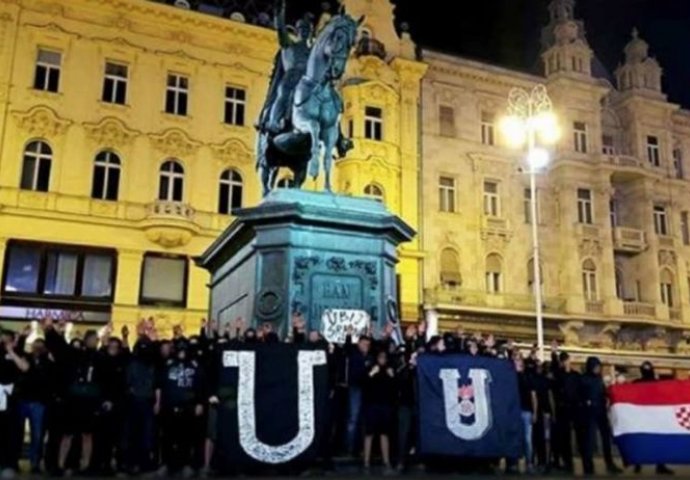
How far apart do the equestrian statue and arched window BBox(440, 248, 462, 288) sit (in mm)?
21227

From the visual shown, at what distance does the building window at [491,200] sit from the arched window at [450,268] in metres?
3.15

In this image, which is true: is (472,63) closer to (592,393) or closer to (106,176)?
(106,176)

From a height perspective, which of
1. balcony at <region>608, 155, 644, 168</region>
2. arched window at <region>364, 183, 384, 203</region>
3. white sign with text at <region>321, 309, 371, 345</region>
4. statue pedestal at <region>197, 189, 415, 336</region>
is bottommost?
white sign with text at <region>321, 309, 371, 345</region>

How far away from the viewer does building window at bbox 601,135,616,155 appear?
127 ft

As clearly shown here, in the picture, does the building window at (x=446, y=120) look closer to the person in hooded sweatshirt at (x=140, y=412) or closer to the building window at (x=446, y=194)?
the building window at (x=446, y=194)

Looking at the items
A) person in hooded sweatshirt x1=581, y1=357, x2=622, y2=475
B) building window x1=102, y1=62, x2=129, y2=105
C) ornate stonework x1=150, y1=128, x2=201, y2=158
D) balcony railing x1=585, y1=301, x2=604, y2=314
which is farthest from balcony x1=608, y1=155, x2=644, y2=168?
person in hooded sweatshirt x1=581, y1=357, x2=622, y2=475

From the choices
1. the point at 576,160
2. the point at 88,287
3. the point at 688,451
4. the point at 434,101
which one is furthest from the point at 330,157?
the point at 576,160

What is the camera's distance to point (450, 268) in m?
33.8

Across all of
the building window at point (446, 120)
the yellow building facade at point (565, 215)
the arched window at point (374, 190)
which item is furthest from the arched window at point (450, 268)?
the building window at point (446, 120)

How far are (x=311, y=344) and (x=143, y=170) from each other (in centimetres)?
2243

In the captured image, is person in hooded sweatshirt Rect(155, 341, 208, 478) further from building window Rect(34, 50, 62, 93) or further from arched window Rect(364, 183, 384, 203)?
arched window Rect(364, 183, 384, 203)

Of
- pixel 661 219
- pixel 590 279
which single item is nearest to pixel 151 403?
pixel 590 279

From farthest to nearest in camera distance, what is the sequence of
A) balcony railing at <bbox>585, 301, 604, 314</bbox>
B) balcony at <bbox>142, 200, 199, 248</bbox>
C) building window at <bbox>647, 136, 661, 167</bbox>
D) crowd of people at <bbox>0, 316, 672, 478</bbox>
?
building window at <bbox>647, 136, 661, 167</bbox>, balcony railing at <bbox>585, 301, 604, 314</bbox>, balcony at <bbox>142, 200, 199, 248</bbox>, crowd of people at <bbox>0, 316, 672, 478</bbox>

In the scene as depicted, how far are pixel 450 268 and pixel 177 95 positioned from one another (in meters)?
14.8
